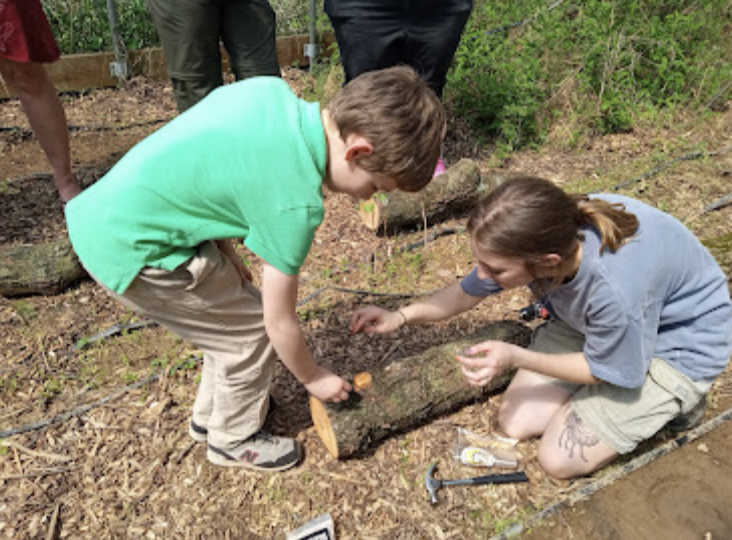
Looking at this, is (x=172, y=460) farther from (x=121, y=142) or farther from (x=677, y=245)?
(x=121, y=142)

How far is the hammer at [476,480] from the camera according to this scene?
A: 91.2 inches

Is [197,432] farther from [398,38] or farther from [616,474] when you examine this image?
[398,38]

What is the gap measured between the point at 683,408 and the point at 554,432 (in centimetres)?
53

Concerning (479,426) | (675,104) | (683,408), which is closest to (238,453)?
(479,426)

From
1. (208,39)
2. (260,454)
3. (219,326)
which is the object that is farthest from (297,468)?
(208,39)

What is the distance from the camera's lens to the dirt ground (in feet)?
7.29

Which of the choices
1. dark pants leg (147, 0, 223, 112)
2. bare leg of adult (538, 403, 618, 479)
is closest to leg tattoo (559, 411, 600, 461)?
bare leg of adult (538, 403, 618, 479)

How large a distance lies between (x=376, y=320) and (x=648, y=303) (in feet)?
3.45

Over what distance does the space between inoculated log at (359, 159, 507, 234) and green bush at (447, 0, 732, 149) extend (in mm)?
1241

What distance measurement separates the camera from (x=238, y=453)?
7.59 feet

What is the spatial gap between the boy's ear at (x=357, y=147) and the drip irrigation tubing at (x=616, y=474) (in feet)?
5.11

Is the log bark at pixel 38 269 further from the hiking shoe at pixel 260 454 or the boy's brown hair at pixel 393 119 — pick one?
the boy's brown hair at pixel 393 119

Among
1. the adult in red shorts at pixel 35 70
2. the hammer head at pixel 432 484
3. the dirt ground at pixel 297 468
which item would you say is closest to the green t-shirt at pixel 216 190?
the dirt ground at pixel 297 468

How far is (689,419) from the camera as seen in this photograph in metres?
2.51
